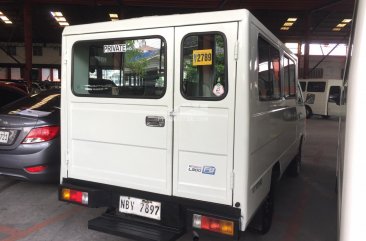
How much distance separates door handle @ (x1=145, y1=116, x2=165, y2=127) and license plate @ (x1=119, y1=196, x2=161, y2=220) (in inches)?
27.1

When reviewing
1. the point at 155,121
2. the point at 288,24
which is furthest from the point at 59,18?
the point at 155,121

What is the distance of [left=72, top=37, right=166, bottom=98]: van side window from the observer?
→ 3.35 metres

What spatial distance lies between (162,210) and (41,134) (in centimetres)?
244

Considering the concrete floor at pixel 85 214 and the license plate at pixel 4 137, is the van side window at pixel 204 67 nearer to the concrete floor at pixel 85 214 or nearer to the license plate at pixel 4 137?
the concrete floor at pixel 85 214

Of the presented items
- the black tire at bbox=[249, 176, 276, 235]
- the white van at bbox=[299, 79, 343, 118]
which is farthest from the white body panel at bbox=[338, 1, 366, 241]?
the white van at bbox=[299, 79, 343, 118]

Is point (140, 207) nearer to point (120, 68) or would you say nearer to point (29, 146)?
point (120, 68)

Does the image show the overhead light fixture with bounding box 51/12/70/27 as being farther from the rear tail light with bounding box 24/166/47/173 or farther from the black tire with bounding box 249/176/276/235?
the black tire with bounding box 249/176/276/235

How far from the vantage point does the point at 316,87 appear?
63.7ft

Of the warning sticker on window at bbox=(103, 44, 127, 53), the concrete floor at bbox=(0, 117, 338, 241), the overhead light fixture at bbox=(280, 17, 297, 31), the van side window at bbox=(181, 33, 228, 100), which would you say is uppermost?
the overhead light fixture at bbox=(280, 17, 297, 31)

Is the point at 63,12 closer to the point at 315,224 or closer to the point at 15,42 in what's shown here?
the point at 15,42

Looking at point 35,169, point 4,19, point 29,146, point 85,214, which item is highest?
point 4,19

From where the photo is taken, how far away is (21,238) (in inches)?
156

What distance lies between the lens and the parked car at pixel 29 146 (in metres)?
4.87

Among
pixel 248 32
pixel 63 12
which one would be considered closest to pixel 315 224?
pixel 248 32
